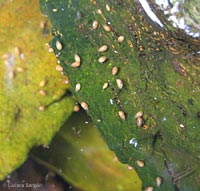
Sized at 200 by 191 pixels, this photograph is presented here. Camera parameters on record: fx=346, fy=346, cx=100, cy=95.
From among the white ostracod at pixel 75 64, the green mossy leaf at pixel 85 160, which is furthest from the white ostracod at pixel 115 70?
the green mossy leaf at pixel 85 160

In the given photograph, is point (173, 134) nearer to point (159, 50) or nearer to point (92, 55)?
point (159, 50)

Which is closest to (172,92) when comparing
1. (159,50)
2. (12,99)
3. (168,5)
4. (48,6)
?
(159,50)

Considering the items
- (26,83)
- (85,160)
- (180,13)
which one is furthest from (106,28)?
(85,160)

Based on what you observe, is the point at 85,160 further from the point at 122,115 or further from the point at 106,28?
the point at 106,28

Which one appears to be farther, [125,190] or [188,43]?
→ [125,190]

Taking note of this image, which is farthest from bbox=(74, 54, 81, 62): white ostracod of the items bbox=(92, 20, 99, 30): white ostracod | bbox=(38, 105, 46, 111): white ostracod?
bbox=(38, 105, 46, 111): white ostracod

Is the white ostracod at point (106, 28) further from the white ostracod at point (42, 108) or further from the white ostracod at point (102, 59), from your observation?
the white ostracod at point (42, 108)
